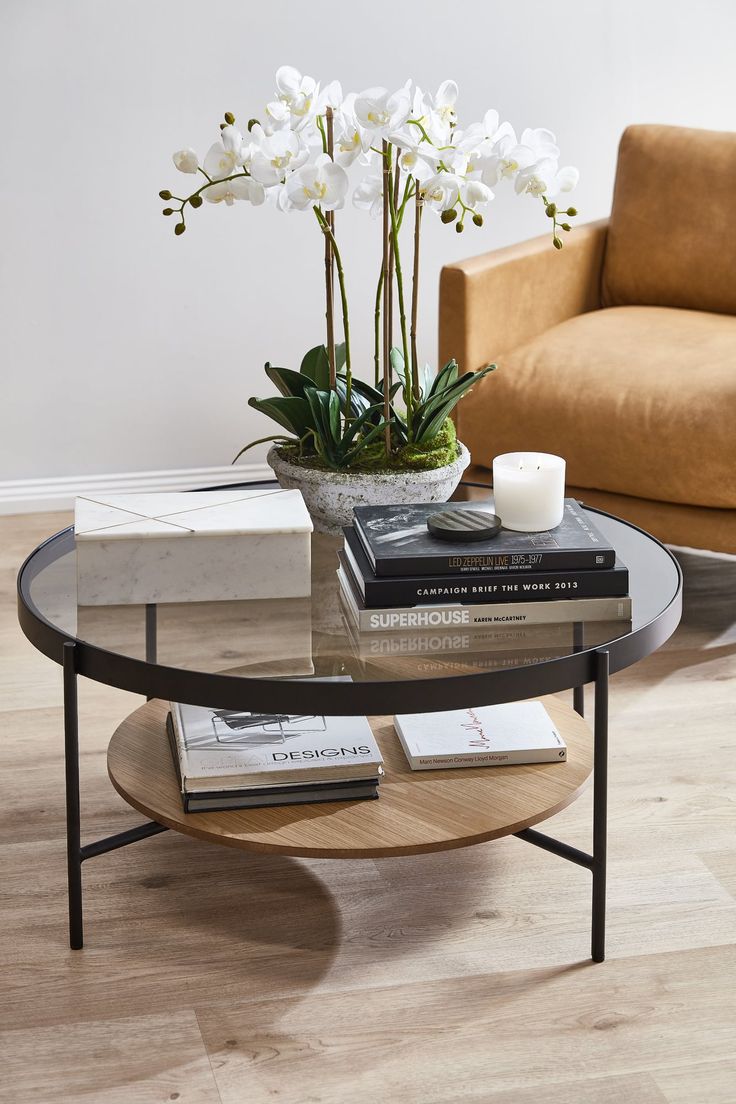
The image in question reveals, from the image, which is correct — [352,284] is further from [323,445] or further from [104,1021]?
[104,1021]

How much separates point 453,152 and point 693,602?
130 centimetres

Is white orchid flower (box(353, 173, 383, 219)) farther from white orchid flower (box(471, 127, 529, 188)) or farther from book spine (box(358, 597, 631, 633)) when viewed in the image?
book spine (box(358, 597, 631, 633))

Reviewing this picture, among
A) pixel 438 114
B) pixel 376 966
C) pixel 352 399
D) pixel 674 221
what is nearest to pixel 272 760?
pixel 376 966

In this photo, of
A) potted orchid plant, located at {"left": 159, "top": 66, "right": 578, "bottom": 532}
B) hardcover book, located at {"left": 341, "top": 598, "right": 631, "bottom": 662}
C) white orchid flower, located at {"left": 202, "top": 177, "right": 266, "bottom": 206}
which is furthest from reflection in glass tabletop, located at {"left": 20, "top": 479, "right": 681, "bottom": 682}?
white orchid flower, located at {"left": 202, "top": 177, "right": 266, "bottom": 206}

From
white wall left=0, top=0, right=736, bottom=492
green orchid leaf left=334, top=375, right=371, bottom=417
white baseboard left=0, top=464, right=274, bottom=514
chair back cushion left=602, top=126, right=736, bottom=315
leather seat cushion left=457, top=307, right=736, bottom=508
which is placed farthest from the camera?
white baseboard left=0, top=464, right=274, bottom=514

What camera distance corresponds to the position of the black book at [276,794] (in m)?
1.44

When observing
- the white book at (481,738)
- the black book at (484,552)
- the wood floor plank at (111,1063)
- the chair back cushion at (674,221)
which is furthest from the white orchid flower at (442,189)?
the chair back cushion at (674,221)

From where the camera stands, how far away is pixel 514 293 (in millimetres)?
2578

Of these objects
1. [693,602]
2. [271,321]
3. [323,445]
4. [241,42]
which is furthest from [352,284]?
[323,445]

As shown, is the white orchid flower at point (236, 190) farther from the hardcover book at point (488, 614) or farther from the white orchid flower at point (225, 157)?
the hardcover book at point (488, 614)

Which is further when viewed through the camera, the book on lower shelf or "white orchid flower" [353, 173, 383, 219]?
"white orchid flower" [353, 173, 383, 219]

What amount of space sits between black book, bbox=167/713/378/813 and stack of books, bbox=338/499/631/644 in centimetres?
22

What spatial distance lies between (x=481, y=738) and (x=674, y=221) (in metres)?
→ 1.59

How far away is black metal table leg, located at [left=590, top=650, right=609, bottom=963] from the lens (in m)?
1.38
